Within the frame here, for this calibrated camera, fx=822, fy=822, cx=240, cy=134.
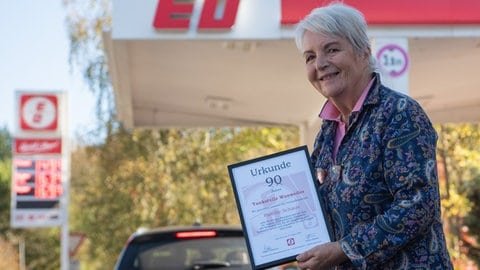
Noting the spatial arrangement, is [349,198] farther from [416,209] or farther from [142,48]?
[142,48]

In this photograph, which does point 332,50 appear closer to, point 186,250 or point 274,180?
point 274,180

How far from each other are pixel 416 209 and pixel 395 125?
0.93 ft

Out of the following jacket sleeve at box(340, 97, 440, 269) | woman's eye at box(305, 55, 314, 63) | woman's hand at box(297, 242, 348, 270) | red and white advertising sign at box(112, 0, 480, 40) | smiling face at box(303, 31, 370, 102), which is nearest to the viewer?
jacket sleeve at box(340, 97, 440, 269)

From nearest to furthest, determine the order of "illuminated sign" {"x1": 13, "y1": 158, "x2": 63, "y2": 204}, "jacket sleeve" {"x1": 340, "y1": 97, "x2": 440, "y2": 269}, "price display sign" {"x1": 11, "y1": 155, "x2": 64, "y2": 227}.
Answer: "jacket sleeve" {"x1": 340, "y1": 97, "x2": 440, "y2": 269}, "price display sign" {"x1": 11, "y1": 155, "x2": 64, "y2": 227}, "illuminated sign" {"x1": 13, "y1": 158, "x2": 63, "y2": 204}

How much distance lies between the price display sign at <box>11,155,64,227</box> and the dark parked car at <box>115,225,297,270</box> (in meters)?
8.87

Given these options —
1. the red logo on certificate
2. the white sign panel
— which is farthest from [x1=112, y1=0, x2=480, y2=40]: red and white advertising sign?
the red logo on certificate

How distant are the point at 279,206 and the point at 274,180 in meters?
0.09

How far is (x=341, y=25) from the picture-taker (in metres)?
2.77

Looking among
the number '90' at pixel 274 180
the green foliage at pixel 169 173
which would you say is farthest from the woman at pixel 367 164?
the green foliage at pixel 169 173

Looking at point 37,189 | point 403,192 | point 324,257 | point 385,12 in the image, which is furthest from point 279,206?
point 37,189

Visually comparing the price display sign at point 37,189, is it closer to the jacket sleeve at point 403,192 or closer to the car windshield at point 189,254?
the car windshield at point 189,254

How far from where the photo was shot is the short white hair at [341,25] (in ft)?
9.09

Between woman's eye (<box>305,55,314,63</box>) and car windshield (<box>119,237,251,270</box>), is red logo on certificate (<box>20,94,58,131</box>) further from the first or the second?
woman's eye (<box>305,55,314,63</box>)

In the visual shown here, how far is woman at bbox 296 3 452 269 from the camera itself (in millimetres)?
2559
